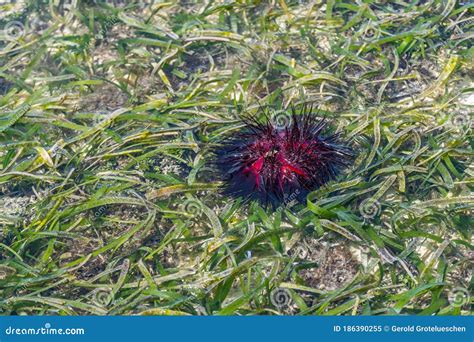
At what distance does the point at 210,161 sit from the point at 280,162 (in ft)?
3.04

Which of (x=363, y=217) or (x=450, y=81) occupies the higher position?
(x=450, y=81)

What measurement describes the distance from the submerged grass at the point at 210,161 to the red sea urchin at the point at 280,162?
0.22 meters

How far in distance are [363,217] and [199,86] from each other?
203 centimetres

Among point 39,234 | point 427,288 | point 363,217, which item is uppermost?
point 39,234

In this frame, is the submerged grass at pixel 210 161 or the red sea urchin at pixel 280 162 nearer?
the red sea urchin at pixel 280 162

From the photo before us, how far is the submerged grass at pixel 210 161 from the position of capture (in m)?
4.52

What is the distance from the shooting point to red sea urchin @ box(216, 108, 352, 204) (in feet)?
14.4

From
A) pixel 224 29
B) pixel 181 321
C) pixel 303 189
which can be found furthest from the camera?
pixel 224 29

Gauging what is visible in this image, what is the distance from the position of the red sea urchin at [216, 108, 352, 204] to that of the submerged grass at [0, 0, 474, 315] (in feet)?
0.72

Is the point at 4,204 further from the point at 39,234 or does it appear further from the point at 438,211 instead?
the point at 438,211

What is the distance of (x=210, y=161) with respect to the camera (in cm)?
515

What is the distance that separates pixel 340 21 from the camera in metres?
6.34

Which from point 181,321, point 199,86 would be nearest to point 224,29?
point 199,86

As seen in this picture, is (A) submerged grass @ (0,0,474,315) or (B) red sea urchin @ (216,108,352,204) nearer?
(B) red sea urchin @ (216,108,352,204)
